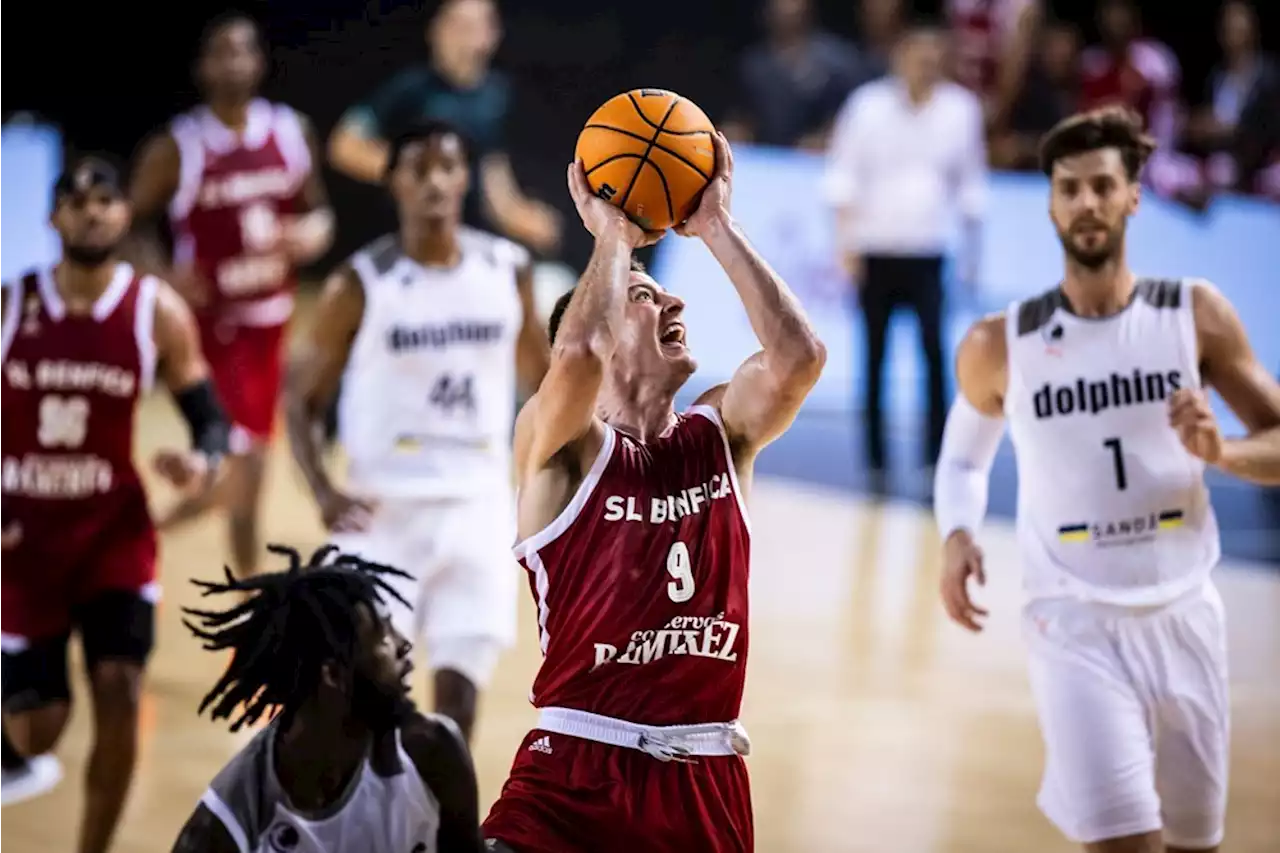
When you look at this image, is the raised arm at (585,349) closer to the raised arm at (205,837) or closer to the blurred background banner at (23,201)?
the raised arm at (205,837)

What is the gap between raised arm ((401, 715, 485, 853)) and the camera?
3.79 metres

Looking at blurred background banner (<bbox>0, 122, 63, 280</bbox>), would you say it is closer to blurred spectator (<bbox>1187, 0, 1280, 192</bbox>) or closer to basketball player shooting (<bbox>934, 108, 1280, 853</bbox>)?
blurred spectator (<bbox>1187, 0, 1280, 192</bbox>)

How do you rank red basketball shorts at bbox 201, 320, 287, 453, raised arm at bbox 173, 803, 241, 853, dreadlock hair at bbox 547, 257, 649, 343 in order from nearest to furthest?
raised arm at bbox 173, 803, 241, 853 → dreadlock hair at bbox 547, 257, 649, 343 → red basketball shorts at bbox 201, 320, 287, 453

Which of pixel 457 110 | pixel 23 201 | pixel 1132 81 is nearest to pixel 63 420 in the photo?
pixel 457 110

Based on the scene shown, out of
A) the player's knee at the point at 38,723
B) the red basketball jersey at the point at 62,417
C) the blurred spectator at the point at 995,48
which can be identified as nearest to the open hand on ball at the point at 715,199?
the red basketball jersey at the point at 62,417

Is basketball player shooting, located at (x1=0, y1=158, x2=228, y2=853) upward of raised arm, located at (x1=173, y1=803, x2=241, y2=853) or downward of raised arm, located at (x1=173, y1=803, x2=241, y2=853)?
upward

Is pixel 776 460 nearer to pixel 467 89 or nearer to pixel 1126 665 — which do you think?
pixel 467 89

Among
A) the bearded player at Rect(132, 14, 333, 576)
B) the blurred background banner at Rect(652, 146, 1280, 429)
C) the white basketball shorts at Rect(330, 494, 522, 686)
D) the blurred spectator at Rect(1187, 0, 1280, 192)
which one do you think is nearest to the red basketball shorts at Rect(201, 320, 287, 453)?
the bearded player at Rect(132, 14, 333, 576)

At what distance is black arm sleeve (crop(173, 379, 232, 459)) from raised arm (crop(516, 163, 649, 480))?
2.68m

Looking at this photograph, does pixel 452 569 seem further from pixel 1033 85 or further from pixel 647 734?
pixel 1033 85

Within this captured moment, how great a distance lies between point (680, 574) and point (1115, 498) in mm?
1738

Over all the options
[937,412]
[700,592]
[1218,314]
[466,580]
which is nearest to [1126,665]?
[1218,314]

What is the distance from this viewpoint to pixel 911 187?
1252cm

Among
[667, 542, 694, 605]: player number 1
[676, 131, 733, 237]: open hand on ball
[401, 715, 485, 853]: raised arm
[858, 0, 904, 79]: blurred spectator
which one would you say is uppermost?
[858, 0, 904, 79]: blurred spectator
